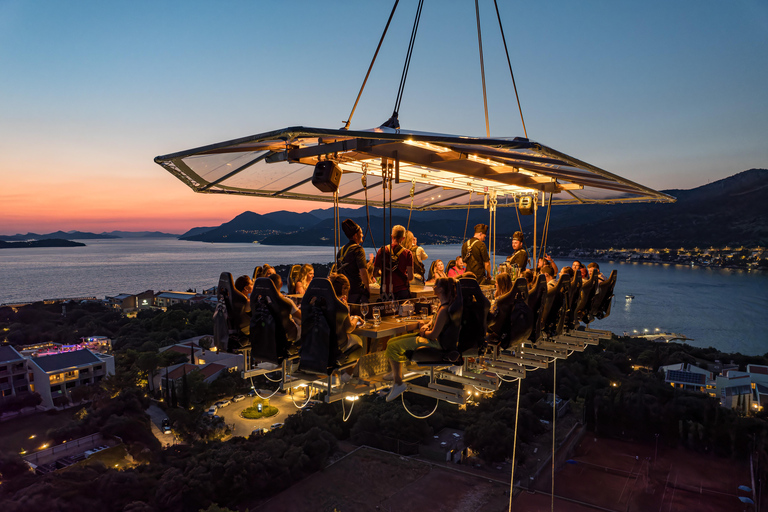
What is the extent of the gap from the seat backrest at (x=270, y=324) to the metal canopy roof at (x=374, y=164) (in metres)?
1.25

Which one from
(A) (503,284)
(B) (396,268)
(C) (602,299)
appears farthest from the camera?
(C) (602,299)

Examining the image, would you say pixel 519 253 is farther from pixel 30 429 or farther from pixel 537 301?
pixel 30 429

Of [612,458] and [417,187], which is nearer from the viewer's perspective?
[417,187]

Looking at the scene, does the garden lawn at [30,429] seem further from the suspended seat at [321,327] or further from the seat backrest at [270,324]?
the suspended seat at [321,327]

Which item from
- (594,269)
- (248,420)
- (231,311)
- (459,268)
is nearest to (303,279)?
(231,311)

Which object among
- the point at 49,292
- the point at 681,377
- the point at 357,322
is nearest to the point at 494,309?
the point at 357,322

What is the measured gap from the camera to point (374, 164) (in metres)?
5.29

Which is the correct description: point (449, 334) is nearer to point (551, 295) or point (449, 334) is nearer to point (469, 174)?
point (551, 295)

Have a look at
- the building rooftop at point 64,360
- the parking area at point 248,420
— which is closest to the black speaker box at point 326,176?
the parking area at point 248,420

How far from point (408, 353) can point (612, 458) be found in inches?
774

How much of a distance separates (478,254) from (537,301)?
2125 mm

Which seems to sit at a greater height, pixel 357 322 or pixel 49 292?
pixel 357 322

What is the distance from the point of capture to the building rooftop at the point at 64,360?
24375 mm

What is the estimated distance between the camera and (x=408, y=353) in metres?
3.96
